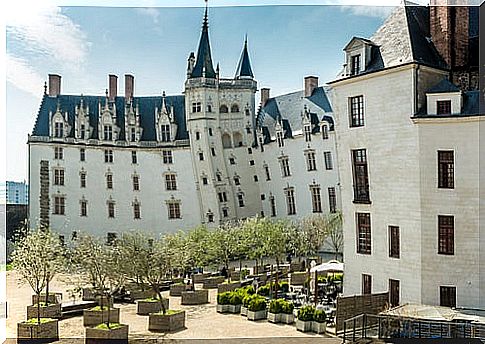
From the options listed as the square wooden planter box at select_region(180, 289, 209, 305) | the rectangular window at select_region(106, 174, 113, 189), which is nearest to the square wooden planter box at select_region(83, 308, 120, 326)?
the square wooden planter box at select_region(180, 289, 209, 305)

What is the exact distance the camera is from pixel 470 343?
8312 millimetres

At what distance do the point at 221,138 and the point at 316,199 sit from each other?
2607 millimetres

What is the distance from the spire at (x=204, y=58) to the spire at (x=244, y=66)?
0.58 meters

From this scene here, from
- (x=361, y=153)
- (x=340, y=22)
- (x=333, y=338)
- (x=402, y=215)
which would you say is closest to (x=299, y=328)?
(x=333, y=338)

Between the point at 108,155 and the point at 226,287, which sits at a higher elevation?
the point at 108,155

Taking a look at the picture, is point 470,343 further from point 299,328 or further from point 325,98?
Answer: point 325,98

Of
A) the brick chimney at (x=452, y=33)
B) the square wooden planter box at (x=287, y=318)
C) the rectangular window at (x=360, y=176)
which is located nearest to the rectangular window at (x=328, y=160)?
the rectangular window at (x=360, y=176)

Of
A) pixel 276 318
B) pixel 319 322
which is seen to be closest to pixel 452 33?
pixel 319 322

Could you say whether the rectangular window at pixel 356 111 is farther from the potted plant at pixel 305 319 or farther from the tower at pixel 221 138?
the potted plant at pixel 305 319

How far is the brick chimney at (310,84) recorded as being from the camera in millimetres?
12305

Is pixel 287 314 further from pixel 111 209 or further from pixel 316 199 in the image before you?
pixel 111 209

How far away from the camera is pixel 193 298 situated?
11.7 m

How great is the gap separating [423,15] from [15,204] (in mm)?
8543

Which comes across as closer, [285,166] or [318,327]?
[318,327]
